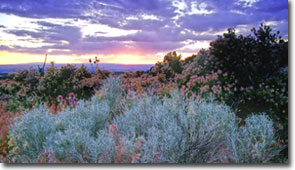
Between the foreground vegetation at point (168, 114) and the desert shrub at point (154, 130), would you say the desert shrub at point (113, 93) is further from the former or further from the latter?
the desert shrub at point (154, 130)

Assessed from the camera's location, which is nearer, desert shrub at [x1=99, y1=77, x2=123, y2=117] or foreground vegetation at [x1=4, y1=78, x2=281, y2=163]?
foreground vegetation at [x1=4, y1=78, x2=281, y2=163]

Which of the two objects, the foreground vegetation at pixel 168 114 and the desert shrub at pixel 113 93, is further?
the desert shrub at pixel 113 93

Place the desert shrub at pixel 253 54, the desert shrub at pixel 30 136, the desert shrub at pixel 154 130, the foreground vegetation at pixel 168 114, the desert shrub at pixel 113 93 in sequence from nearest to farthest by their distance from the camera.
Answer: the desert shrub at pixel 154 130, the foreground vegetation at pixel 168 114, the desert shrub at pixel 30 136, the desert shrub at pixel 253 54, the desert shrub at pixel 113 93

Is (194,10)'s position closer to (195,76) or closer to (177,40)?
(177,40)

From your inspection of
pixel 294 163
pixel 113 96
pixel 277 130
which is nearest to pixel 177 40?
pixel 113 96

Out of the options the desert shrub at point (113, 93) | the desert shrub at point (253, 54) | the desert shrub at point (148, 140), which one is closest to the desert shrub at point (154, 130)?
the desert shrub at point (148, 140)

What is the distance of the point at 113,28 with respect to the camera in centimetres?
383

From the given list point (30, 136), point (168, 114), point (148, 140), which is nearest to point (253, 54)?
point (168, 114)

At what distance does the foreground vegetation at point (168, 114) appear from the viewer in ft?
9.08

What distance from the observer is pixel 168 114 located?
131 inches

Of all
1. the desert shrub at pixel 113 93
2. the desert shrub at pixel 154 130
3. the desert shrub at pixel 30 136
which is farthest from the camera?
the desert shrub at pixel 113 93

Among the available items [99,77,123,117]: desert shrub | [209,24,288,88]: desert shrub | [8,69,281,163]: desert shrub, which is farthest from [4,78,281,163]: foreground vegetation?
[209,24,288,88]: desert shrub

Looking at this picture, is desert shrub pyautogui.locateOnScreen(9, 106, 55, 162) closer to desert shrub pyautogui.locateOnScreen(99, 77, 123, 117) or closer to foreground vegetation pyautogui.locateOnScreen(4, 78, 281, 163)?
foreground vegetation pyautogui.locateOnScreen(4, 78, 281, 163)

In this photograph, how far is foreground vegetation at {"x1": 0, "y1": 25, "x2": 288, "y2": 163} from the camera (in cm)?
277
